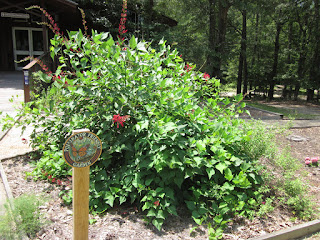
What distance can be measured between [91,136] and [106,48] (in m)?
1.47

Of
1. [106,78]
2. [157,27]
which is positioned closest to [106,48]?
[106,78]

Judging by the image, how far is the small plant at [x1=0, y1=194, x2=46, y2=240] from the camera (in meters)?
2.59

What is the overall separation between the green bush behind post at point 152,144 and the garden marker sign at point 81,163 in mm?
701

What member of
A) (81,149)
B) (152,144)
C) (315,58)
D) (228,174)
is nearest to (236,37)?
(315,58)

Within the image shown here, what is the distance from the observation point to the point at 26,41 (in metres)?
16.5

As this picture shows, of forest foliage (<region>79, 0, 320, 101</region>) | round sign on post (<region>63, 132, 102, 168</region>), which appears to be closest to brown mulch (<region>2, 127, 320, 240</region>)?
round sign on post (<region>63, 132, 102, 168</region>)

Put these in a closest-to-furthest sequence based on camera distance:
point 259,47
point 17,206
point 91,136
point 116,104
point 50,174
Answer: point 91,136, point 17,206, point 116,104, point 50,174, point 259,47

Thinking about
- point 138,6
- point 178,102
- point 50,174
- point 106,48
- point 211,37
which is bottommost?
point 50,174

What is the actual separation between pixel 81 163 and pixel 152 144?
103cm

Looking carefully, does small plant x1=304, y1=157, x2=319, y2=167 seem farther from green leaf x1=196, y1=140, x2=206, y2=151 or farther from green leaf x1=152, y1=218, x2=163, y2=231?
green leaf x1=152, y1=218, x2=163, y2=231

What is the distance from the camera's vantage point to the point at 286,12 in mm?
16359

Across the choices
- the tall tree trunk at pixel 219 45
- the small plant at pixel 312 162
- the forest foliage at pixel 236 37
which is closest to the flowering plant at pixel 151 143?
the small plant at pixel 312 162

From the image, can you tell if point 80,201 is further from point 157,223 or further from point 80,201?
point 157,223

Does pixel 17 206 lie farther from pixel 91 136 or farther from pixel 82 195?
pixel 91 136
